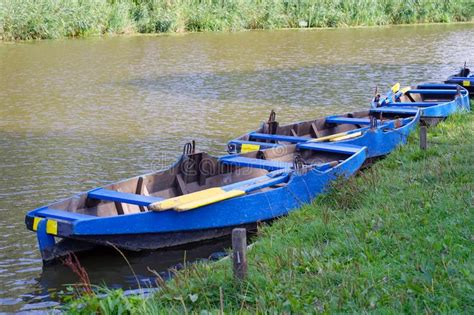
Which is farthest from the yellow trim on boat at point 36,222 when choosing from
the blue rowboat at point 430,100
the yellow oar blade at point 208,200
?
the blue rowboat at point 430,100

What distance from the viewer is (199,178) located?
11.2m

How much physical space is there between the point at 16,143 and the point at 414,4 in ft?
122

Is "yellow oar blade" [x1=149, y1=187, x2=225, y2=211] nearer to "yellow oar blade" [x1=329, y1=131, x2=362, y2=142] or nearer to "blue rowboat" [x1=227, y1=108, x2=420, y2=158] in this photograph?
"blue rowboat" [x1=227, y1=108, x2=420, y2=158]

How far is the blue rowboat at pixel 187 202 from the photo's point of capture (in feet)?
29.6

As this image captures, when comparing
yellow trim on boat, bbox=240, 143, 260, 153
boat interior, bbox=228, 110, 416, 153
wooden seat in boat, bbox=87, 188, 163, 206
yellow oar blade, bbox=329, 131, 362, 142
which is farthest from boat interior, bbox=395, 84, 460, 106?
wooden seat in boat, bbox=87, 188, 163, 206

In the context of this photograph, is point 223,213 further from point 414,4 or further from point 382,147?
point 414,4

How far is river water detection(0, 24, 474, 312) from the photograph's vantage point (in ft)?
32.6

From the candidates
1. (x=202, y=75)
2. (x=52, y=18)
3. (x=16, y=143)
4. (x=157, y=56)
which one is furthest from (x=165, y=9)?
(x=16, y=143)

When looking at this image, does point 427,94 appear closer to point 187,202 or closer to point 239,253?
point 187,202

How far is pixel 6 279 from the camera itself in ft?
29.0

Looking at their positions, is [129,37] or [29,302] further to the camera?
[129,37]

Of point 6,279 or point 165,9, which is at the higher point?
point 165,9

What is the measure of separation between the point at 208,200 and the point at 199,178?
1.75m

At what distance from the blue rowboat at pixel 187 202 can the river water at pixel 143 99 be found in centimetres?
39
